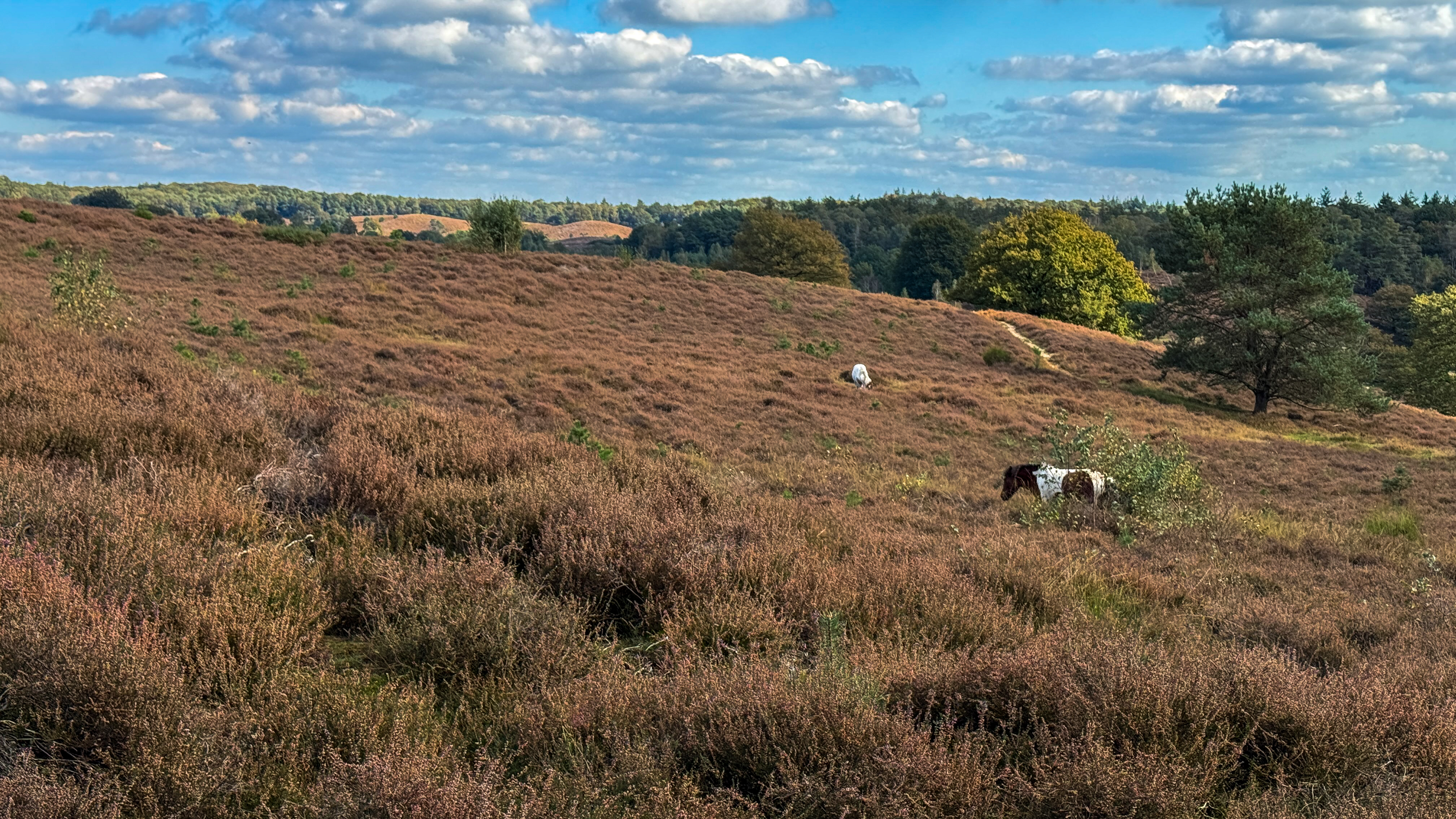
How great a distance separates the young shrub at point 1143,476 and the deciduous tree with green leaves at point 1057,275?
146 ft

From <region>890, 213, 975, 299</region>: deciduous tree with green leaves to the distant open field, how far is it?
5424 cm

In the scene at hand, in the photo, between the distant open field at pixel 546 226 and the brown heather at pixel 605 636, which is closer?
the brown heather at pixel 605 636

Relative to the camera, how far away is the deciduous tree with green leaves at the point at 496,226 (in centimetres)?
4212

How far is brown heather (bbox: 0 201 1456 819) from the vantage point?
96.8 inches

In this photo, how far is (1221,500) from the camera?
1327 centimetres

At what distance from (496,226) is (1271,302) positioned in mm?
33710

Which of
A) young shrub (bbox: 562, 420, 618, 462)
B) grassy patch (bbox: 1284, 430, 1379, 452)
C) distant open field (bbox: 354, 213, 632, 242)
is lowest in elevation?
grassy patch (bbox: 1284, 430, 1379, 452)

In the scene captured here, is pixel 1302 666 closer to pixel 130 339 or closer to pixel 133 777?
pixel 133 777

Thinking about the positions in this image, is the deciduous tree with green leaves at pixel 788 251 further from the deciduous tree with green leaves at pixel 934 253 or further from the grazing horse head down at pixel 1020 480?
the grazing horse head down at pixel 1020 480

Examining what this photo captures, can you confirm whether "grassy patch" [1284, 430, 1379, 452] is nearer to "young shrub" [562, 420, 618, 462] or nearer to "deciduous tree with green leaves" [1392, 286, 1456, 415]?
"young shrub" [562, 420, 618, 462]

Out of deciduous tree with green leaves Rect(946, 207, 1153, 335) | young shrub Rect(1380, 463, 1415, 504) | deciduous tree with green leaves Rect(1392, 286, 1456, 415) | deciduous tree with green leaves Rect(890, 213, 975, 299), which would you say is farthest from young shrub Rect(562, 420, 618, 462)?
deciduous tree with green leaves Rect(890, 213, 975, 299)

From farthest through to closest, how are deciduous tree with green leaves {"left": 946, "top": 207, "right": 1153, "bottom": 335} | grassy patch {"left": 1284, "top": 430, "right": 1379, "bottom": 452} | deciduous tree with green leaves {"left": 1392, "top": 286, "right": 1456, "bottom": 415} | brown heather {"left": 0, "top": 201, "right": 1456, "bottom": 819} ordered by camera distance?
deciduous tree with green leaves {"left": 946, "top": 207, "right": 1153, "bottom": 335} < deciduous tree with green leaves {"left": 1392, "top": 286, "right": 1456, "bottom": 415} < grassy patch {"left": 1284, "top": 430, "right": 1379, "bottom": 452} < brown heather {"left": 0, "top": 201, "right": 1456, "bottom": 819}

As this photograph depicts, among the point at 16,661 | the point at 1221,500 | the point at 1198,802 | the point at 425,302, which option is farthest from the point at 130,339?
the point at 425,302

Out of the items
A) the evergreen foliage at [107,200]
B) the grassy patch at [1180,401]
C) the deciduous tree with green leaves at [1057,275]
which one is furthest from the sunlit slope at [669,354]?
the evergreen foliage at [107,200]
